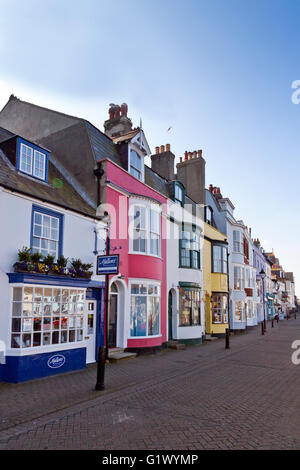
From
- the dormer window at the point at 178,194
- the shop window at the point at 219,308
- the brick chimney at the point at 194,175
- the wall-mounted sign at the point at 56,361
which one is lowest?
the wall-mounted sign at the point at 56,361

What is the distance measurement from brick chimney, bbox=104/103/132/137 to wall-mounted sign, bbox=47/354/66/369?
14413 millimetres

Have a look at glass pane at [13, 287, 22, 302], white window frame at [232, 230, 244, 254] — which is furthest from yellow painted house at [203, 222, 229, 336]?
glass pane at [13, 287, 22, 302]

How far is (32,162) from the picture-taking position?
1298 centimetres

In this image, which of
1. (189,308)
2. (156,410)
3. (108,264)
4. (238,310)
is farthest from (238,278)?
(156,410)

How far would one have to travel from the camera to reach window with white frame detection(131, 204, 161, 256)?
16.8 meters

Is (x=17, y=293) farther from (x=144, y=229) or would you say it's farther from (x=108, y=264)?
(x=144, y=229)

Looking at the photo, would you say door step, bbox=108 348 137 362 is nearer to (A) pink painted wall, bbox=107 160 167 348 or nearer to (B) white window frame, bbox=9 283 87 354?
(A) pink painted wall, bbox=107 160 167 348

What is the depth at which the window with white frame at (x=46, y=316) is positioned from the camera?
1038cm

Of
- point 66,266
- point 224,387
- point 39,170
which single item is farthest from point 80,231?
point 224,387

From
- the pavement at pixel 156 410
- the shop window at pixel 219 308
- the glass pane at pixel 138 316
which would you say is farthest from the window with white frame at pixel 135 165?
the shop window at pixel 219 308

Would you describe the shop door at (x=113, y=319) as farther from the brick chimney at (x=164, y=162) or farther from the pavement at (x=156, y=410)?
the brick chimney at (x=164, y=162)

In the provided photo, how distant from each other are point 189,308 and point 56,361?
11090mm

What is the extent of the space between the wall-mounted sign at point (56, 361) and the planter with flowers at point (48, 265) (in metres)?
2.66

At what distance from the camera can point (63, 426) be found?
22.0ft
